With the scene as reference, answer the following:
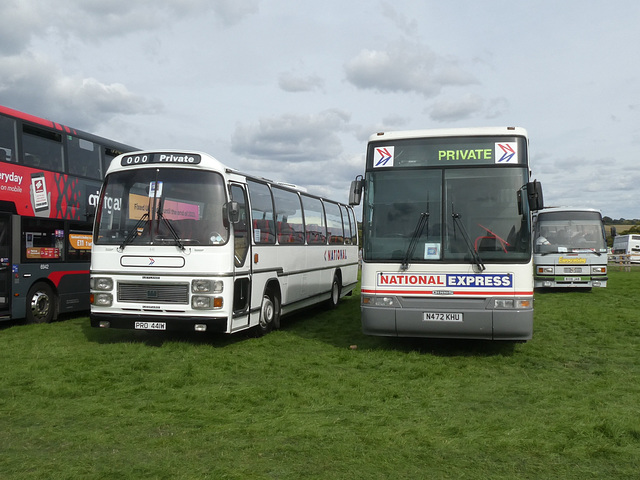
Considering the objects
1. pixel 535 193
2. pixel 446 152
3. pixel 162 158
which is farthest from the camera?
pixel 162 158

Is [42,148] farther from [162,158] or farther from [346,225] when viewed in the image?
[346,225]

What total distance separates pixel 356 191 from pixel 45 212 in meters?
7.11

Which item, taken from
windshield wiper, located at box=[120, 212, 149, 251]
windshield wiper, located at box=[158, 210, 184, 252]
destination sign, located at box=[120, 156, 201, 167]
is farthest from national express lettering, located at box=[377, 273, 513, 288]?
windshield wiper, located at box=[120, 212, 149, 251]

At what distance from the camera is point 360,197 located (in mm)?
9461

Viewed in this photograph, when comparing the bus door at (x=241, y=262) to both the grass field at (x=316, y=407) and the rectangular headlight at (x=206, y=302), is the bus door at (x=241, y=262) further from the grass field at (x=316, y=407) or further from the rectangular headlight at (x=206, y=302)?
the grass field at (x=316, y=407)

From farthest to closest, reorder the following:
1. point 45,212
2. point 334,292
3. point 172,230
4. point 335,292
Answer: point 335,292, point 334,292, point 45,212, point 172,230

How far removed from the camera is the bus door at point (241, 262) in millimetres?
10008

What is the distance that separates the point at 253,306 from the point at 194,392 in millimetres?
3813

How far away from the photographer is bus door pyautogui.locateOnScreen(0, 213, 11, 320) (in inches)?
472

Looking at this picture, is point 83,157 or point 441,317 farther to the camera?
point 83,157

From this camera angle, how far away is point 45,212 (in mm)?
12914

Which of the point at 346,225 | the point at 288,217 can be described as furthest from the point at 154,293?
the point at 346,225

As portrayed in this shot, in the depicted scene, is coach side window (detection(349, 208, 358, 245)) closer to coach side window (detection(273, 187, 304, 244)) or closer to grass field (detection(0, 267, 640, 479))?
coach side window (detection(273, 187, 304, 244))

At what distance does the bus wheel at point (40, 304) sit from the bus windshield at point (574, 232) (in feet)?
50.2
